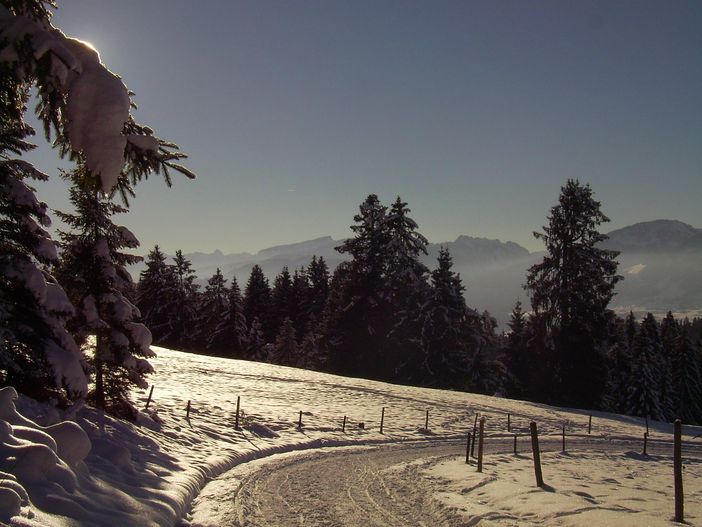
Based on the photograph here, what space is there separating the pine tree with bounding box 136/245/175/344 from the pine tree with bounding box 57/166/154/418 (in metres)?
42.5

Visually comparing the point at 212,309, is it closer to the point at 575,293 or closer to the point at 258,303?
the point at 258,303

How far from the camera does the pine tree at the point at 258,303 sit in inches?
2768

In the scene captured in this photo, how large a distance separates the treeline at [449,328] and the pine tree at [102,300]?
6152 millimetres

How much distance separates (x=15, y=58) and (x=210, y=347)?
57.3m

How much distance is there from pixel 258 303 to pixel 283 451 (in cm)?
5324

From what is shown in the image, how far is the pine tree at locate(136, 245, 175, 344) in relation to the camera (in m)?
56.7

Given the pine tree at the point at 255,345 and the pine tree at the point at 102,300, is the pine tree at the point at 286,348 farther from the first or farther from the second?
the pine tree at the point at 102,300

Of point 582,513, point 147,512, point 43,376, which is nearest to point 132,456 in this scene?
point 43,376

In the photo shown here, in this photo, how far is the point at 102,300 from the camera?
15.3 meters

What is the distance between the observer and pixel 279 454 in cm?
1852

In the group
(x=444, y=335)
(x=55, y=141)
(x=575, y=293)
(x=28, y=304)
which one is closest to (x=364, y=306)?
(x=444, y=335)

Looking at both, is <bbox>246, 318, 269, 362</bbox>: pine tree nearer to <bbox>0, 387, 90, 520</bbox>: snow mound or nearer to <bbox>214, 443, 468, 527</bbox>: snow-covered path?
<bbox>214, 443, 468, 527</bbox>: snow-covered path

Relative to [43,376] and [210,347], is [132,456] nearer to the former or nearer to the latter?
[43,376]

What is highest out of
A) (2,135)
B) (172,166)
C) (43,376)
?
(2,135)
